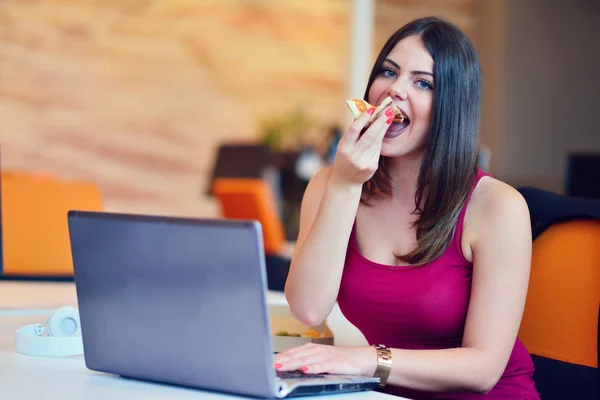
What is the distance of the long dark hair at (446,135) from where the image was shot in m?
1.53

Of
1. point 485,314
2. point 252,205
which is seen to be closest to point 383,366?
point 485,314

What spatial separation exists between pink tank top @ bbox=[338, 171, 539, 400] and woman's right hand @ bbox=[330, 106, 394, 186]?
0.22 m

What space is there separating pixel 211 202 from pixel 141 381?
8404 millimetres

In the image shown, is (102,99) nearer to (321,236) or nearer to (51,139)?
(51,139)

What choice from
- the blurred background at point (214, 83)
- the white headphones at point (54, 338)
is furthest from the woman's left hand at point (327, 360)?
the blurred background at point (214, 83)

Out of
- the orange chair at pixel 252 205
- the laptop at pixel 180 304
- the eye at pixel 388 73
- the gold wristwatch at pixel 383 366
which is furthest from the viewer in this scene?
the orange chair at pixel 252 205

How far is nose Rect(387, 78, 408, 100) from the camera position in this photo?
1528mm

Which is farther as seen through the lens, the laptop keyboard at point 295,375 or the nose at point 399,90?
the nose at point 399,90

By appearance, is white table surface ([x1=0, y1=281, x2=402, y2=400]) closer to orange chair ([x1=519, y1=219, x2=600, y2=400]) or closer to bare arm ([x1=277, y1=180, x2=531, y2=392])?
bare arm ([x1=277, y1=180, x2=531, y2=392])

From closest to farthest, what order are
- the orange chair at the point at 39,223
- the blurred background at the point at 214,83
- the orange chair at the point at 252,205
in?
the orange chair at the point at 39,223 < the orange chair at the point at 252,205 < the blurred background at the point at 214,83

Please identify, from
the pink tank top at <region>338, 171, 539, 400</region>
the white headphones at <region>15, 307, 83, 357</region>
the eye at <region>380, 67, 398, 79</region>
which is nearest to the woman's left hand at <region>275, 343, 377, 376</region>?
the pink tank top at <region>338, 171, 539, 400</region>

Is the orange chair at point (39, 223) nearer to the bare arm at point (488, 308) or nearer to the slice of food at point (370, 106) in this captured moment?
the slice of food at point (370, 106)

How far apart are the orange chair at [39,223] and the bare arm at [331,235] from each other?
161cm

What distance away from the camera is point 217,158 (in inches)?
267
